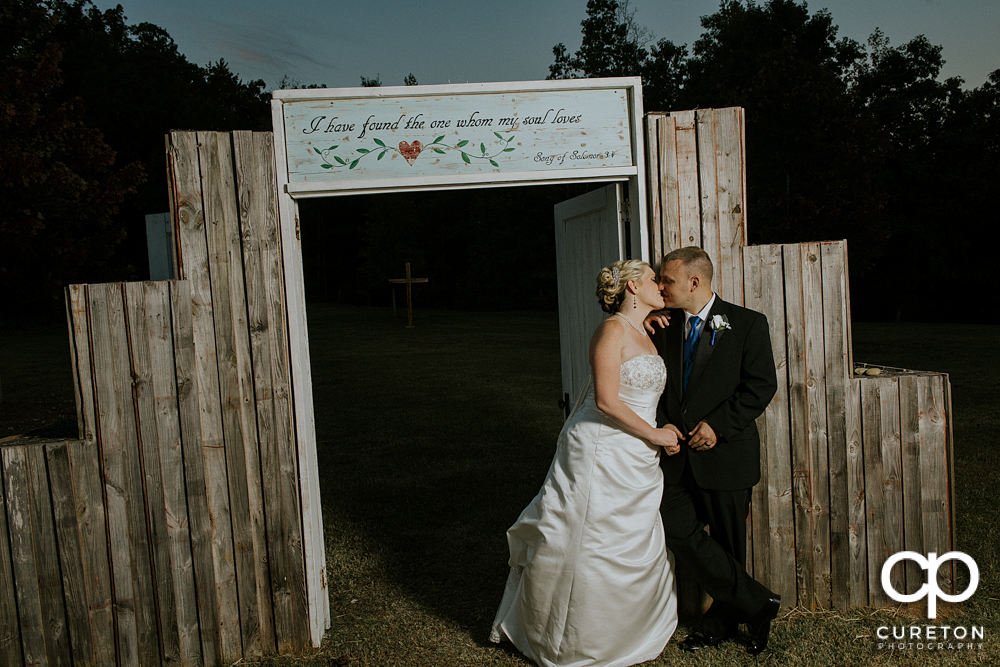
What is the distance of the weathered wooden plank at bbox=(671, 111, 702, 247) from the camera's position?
3891 millimetres

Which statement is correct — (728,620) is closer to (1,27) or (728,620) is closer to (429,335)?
(1,27)

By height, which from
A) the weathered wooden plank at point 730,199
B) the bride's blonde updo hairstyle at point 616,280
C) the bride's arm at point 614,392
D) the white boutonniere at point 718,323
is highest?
the weathered wooden plank at point 730,199

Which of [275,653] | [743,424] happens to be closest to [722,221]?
[743,424]

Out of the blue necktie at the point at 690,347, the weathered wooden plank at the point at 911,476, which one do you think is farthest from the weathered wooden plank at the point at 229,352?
the weathered wooden plank at the point at 911,476

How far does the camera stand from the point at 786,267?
394 cm

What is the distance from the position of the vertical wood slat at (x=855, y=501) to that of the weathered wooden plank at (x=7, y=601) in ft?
14.5

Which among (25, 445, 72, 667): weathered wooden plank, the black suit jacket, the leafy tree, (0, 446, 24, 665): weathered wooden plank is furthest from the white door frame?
the leafy tree

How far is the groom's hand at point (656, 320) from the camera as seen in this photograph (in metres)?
3.69

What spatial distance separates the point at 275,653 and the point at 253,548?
586 millimetres

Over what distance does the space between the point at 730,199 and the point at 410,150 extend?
5.82ft

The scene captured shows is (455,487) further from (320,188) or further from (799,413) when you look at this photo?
(320,188)

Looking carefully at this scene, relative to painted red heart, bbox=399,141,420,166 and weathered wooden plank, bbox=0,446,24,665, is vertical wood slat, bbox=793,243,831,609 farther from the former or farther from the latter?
weathered wooden plank, bbox=0,446,24,665

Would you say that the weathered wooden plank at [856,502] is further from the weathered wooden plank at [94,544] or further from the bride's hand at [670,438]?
the weathered wooden plank at [94,544]

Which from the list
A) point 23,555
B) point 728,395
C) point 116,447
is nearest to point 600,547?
point 728,395
